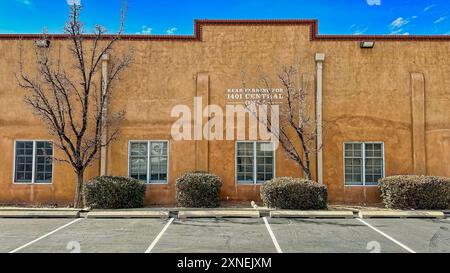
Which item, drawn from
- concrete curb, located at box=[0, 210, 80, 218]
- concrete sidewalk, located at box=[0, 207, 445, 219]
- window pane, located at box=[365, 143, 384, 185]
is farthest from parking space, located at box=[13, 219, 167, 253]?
window pane, located at box=[365, 143, 384, 185]

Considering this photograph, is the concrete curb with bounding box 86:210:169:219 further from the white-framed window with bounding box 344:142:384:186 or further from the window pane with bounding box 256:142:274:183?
the white-framed window with bounding box 344:142:384:186

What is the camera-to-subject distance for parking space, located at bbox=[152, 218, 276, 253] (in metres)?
9.26

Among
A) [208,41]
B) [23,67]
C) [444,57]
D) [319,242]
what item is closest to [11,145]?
[23,67]

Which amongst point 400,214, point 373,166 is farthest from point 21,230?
point 373,166

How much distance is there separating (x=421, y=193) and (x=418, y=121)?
3323mm

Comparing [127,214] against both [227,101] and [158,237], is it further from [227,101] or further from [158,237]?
[227,101]

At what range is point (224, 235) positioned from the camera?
10.5 m

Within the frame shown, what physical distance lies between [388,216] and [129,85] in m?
10.7

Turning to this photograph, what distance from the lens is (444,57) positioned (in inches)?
652

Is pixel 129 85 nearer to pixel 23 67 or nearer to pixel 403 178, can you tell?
pixel 23 67

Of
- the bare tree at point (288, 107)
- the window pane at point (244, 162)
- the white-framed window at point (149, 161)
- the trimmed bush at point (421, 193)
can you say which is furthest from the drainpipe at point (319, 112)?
the white-framed window at point (149, 161)

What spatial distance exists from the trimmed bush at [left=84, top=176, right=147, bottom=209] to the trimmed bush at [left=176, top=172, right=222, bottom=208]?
1.73m

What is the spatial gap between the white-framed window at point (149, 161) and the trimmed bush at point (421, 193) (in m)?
8.70

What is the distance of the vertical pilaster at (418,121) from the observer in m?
16.1
